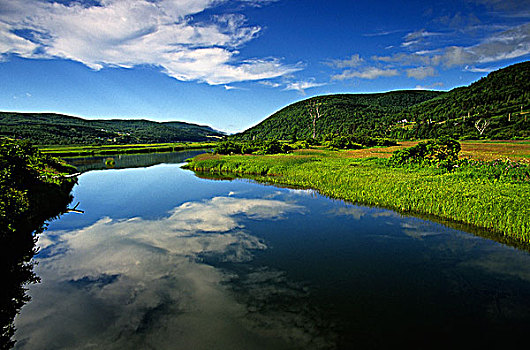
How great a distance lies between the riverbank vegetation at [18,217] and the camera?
352 inches

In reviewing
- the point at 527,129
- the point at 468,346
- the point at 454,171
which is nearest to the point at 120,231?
the point at 468,346

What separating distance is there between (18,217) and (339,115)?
146 metres

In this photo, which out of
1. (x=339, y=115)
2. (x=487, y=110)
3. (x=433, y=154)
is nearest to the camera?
(x=433, y=154)

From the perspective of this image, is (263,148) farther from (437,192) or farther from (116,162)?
(437,192)

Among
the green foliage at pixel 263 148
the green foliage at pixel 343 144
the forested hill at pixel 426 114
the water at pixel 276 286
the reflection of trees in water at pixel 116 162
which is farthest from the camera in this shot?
the forested hill at pixel 426 114

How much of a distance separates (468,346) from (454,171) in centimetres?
1860

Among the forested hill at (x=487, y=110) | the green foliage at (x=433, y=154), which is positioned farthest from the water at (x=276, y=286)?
the forested hill at (x=487, y=110)

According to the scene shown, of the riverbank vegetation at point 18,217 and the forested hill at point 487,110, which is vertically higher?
the forested hill at point 487,110

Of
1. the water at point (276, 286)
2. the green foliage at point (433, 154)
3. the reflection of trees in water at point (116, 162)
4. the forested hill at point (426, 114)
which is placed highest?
the forested hill at point (426, 114)

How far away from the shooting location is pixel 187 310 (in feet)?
26.0

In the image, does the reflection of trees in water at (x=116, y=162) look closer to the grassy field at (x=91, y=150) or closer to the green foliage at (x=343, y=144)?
the grassy field at (x=91, y=150)

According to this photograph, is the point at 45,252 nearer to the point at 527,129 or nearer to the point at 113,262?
the point at 113,262

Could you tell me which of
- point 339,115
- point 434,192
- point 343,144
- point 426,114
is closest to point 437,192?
point 434,192

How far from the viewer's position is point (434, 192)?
16.8 meters
